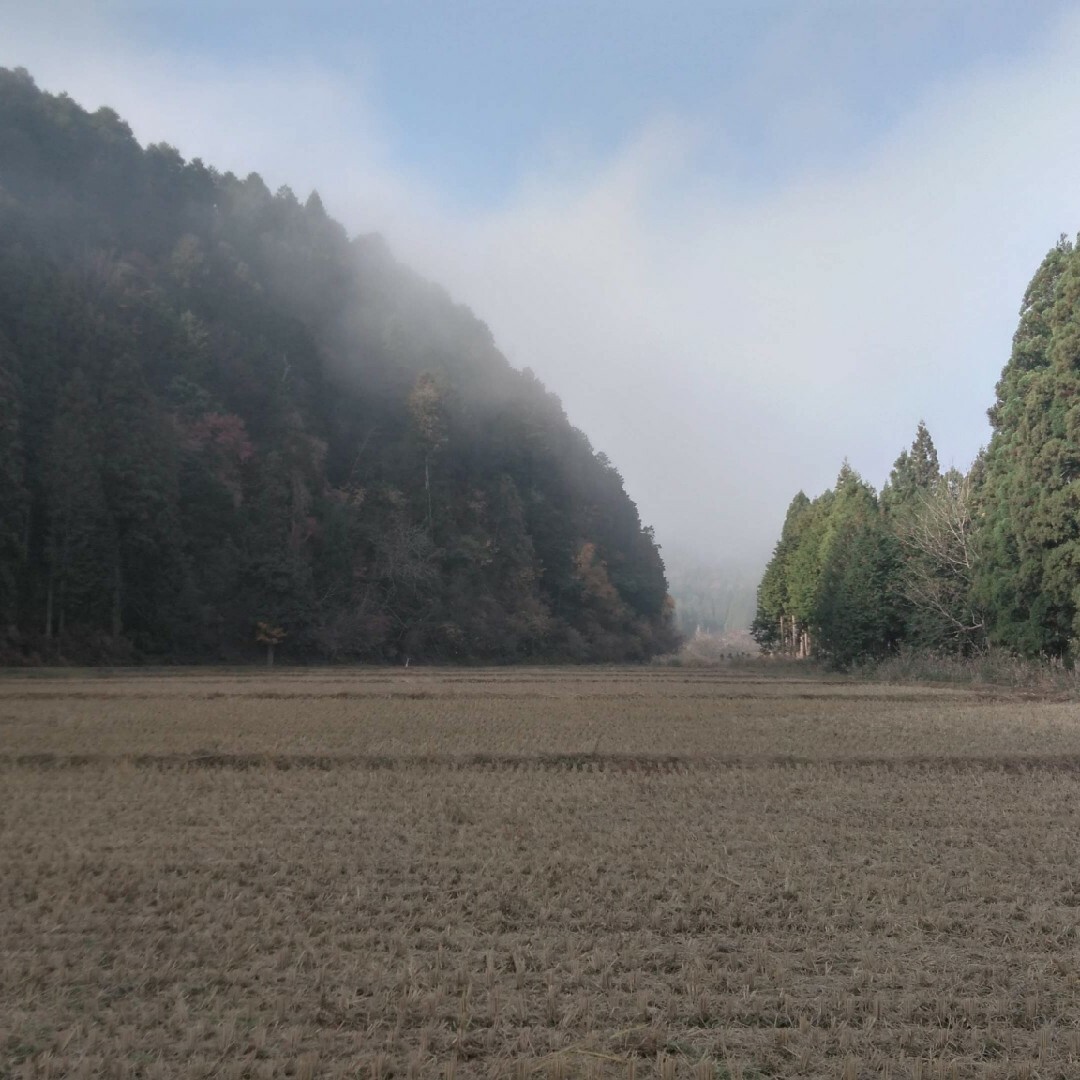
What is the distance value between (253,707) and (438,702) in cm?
408

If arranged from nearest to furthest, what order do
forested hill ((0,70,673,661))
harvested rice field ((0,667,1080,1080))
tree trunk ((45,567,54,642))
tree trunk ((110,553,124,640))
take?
1. harvested rice field ((0,667,1080,1080))
2. tree trunk ((45,567,54,642))
3. tree trunk ((110,553,124,640))
4. forested hill ((0,70,673,661))

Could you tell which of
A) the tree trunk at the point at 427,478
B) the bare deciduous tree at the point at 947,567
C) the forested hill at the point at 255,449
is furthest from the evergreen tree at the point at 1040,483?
the tree trunk at the point at 427,478

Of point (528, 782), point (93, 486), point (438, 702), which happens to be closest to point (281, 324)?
point (93, 486)

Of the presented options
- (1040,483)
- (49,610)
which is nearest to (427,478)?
(49,610)

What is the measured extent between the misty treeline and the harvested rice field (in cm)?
1306

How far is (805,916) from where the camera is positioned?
5.83 m

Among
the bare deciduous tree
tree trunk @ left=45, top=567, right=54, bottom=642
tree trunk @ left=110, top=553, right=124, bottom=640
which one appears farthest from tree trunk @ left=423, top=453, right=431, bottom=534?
the bare deciduous tree

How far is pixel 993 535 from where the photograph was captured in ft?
86.7

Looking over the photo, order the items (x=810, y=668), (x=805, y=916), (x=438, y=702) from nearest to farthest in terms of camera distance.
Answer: (x=805, y=916)
(x=438, y=702)
(x=810, y=668)

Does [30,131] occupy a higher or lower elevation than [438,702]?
higher

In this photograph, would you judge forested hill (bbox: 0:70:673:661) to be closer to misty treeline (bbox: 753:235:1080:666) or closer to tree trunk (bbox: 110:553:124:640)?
tree trunk (bbox: 110:553:124:640)

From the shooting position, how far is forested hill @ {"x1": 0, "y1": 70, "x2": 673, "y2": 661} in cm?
3825

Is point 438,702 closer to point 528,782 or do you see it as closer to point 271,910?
point 528,782

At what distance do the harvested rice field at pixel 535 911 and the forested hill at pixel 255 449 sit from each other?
2695 cm
